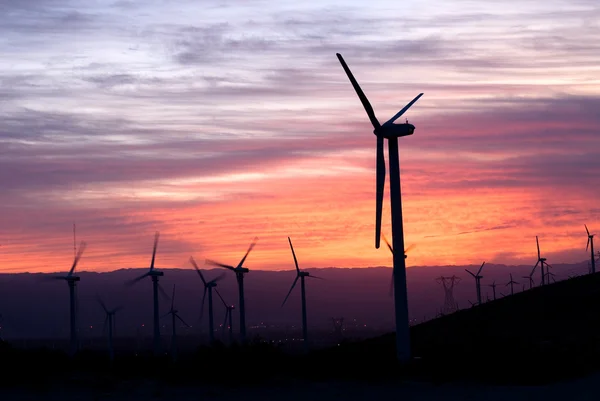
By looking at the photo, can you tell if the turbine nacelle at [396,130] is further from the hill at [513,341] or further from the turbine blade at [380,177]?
the hill at [513,341]

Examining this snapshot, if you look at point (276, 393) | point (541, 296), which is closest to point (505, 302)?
point (541, 296)

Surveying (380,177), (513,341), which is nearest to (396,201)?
(380,177)

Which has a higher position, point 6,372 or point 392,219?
point 392,219

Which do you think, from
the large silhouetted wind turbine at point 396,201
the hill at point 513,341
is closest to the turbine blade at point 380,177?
the large silhouetted wind turbine at point 396,201

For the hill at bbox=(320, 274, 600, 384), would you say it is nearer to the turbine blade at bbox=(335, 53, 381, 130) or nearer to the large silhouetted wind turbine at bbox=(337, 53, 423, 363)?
the large silhouetted wind turbine at bbox=(337, 53, 423, 363)

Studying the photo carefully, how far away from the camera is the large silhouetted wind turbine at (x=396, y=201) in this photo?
59.2 meters

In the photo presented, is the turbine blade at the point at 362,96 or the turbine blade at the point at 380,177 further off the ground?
the turbine blade at the point at 362,96

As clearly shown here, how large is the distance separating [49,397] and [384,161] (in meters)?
26.2

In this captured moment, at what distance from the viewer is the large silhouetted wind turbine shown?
194 ft

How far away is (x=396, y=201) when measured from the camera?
60.7 metres

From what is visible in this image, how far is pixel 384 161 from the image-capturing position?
215ft

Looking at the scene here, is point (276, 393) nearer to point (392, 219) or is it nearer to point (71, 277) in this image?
point (392, 219)

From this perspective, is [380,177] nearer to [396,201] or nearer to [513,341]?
[396,201]

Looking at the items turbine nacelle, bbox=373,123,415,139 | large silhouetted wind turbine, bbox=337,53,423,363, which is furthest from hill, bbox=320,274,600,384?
turbine nacelle, bbox=373,123,415,139
